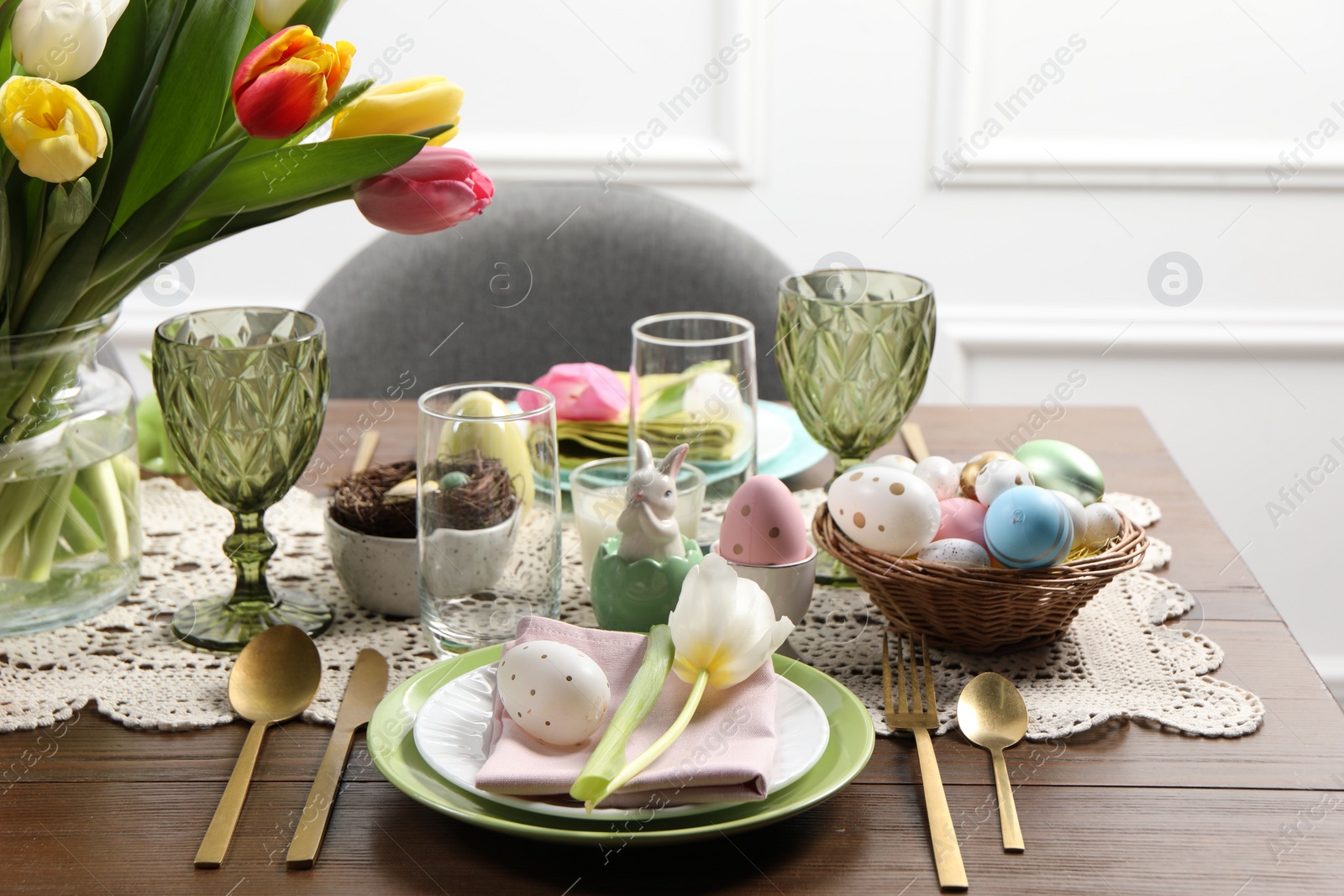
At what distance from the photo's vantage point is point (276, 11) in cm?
70

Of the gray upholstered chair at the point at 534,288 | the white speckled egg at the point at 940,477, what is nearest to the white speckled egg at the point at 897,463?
the white speckled egg at the point at 940,477

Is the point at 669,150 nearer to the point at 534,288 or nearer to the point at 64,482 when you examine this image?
the point at 534,288

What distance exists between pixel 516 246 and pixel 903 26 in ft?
2.73

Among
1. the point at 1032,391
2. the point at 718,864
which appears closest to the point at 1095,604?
the point at 718,864

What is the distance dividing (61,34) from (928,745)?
1.86 feet

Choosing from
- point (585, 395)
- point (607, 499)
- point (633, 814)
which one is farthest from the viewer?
point (585, 395)

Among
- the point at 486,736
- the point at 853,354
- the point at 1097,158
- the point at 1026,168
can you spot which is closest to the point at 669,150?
the point at 1026,168

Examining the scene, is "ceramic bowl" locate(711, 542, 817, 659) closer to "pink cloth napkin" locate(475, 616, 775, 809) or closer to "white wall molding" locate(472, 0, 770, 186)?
"pink cloth napkin" locate(475, 616, 775, 809)

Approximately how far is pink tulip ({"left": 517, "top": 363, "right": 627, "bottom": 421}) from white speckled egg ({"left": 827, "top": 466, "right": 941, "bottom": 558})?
324mm

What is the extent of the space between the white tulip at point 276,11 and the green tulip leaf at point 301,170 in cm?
7

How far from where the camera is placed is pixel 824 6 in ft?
6.26

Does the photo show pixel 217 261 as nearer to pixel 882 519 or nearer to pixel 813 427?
pixel 813 427

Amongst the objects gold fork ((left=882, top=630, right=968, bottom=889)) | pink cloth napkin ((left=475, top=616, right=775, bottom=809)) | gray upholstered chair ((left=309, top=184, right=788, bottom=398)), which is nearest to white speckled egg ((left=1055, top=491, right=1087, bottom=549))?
gold fork ((left=882, top=630, right=968, bottom=889))

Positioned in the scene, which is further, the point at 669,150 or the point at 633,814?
the point at 669,150
